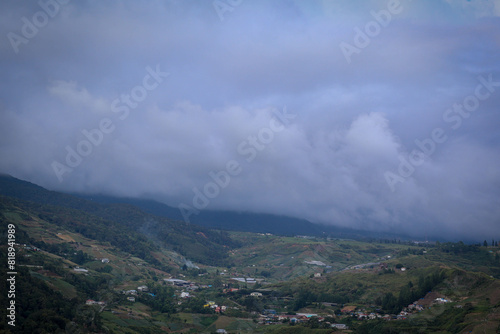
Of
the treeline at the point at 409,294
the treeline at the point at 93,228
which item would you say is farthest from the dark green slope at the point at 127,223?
the treeline at the point at 409,294

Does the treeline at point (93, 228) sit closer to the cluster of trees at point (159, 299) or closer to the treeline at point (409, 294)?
the cluster of trees at point (159, 299)

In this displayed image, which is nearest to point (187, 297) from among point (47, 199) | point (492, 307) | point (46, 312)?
A: point (46, 312)

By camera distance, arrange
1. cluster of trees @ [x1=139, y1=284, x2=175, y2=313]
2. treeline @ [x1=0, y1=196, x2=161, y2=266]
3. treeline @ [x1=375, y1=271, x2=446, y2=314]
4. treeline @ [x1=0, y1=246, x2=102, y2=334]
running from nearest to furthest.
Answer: treeline @ [x1=0, y1=246, x2=102, y2=334] < treeline @ [x1=375, y1=271, x2=446, y2=314] < cluster of trees @ [x1=139, y1=284, x2=175, y2=313] < treeline @ [x1=0, y1=196, x2=161, y2=266]

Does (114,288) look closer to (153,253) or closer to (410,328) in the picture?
(153,253)

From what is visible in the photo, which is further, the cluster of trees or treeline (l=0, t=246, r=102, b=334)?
the cluster of trees

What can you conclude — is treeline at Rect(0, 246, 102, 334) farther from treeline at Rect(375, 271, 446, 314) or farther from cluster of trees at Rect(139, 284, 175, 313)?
treeline at Rect(375, 271, 446, 314)

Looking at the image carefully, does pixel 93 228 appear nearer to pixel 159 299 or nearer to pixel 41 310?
pixel 159 299

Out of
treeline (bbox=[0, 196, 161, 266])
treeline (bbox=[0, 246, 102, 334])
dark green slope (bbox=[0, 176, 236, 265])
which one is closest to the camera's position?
treeline (bbox=[0, 246, 102, 334])

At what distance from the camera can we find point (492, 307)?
50.4 meters

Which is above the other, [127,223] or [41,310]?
[127,223]

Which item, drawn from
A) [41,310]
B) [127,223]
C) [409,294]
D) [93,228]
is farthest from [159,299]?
[127,223]

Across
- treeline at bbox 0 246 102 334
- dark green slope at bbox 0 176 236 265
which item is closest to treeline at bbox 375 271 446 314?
treeline at bbox 0 246 102 334

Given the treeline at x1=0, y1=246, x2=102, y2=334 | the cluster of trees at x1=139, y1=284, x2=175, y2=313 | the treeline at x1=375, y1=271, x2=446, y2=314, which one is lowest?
the cluster of trees at x1=139, y1=284, x2=175, y2=313

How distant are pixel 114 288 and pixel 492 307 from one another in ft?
212
